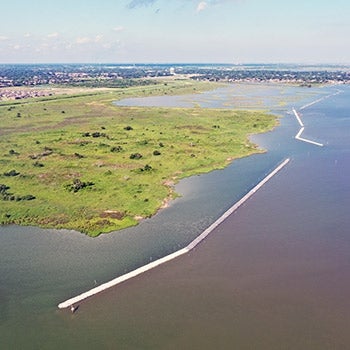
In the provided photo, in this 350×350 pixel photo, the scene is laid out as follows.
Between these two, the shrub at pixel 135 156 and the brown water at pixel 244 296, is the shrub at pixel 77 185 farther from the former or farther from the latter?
the brown water at pixel 244 296

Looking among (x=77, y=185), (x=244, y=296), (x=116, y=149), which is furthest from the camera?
(x=116, y=149)

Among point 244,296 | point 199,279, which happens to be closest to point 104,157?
point 199,279

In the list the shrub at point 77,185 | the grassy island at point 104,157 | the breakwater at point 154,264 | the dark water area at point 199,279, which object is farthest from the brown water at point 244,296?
the shrub at point 77,185

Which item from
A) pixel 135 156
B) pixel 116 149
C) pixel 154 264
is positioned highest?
pixel 116 149

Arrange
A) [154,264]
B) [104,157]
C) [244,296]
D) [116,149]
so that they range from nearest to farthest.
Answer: [244,296] < [154,264] < [104,157] < [116,149]

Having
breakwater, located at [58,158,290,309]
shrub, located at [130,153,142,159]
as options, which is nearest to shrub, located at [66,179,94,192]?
shrub, located at [130,153,142,159]

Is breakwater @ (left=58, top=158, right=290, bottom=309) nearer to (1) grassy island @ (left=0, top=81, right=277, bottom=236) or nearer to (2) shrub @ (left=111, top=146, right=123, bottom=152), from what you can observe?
(1) grassy island @ (left=0, top=81, right=277, bottom=236)

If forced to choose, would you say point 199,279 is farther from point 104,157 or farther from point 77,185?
point 104,157
